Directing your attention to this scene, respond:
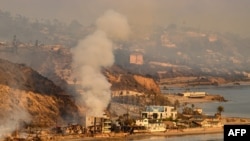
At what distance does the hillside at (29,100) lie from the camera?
22000 millimetres

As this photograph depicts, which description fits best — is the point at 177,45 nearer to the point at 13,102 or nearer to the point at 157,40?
the point at 157,40

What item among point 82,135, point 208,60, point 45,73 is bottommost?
point 82,135

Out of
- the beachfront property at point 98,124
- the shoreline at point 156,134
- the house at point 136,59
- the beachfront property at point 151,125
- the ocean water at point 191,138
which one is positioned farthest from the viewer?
the house at point 136,59

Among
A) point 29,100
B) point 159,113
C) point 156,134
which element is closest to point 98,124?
point 156,134

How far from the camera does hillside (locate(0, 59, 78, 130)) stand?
22.0 metres

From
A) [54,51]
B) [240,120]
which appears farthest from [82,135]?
[54,51]

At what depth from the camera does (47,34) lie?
110 meters

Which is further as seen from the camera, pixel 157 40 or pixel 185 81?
pixel 157 40

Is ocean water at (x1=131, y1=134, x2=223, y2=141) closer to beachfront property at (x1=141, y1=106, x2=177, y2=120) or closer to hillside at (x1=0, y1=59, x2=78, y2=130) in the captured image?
beachfront property at (x1=141, y1=106, x2=177, y2=120)

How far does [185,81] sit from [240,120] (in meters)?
50.8

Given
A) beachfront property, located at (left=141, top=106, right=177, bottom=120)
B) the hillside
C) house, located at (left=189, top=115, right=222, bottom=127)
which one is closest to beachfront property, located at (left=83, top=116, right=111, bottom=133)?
the hillside

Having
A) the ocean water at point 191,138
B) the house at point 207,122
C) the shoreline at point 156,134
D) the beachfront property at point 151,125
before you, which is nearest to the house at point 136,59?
the house at point 207,122

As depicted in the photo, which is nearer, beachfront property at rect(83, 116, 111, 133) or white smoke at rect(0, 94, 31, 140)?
white smoke at rect(0, 94, 31, 140)

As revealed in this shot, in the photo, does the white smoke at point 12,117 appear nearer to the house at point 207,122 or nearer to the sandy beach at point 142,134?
the sandy beach at point 142,134
